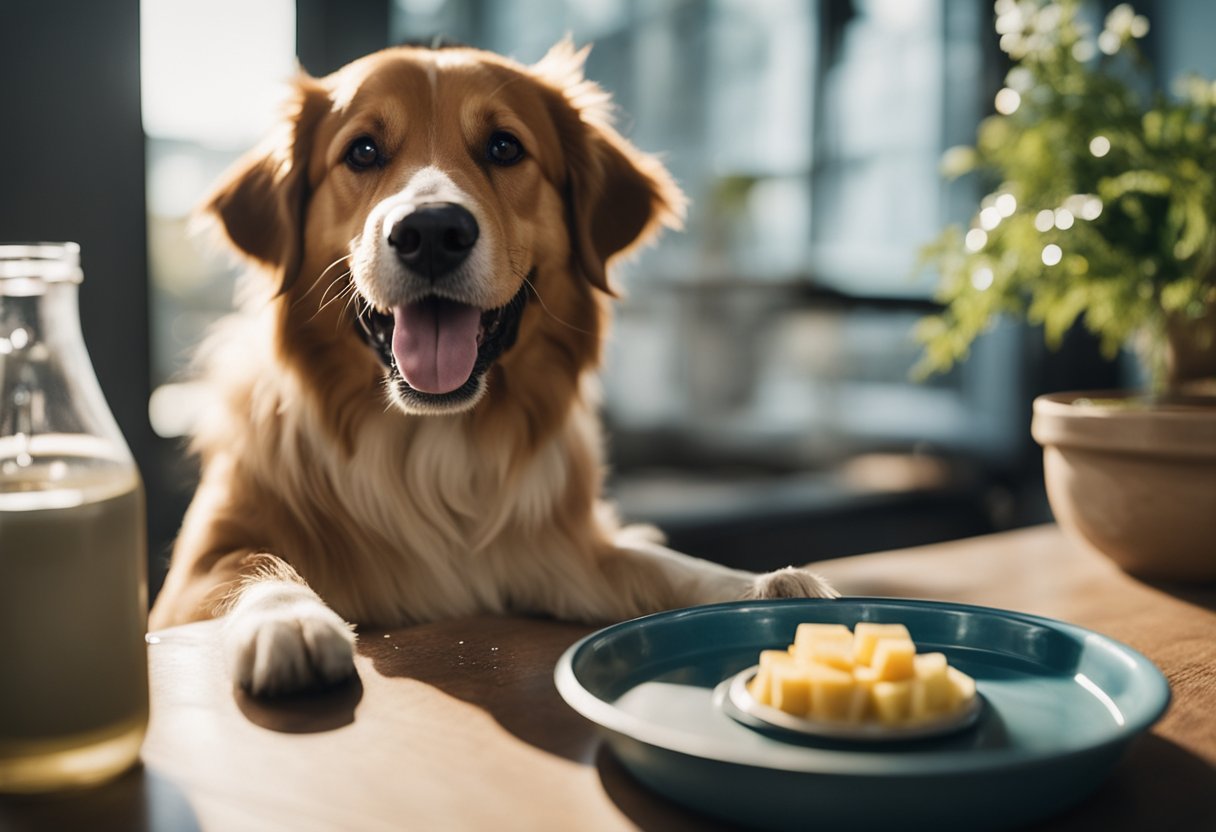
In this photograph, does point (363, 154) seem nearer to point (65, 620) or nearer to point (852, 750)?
point (65, 620)

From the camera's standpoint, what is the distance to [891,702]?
0.70m

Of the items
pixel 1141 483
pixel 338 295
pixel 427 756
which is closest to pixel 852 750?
pixel 427 756

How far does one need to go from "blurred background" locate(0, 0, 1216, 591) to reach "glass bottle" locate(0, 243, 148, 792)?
1827 millimetres

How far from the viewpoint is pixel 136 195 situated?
228 centimetres

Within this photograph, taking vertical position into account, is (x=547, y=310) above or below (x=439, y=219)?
below

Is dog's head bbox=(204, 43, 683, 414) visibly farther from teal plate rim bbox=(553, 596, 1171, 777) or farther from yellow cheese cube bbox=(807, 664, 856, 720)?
yellow cheese cube bbox=(807, 664, 856, 720)

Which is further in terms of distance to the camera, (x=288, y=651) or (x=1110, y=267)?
(x=1110, y=267)

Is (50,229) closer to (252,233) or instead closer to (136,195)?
(136,195)

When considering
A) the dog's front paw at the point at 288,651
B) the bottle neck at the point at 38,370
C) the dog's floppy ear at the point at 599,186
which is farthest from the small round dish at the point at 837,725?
the dog's floppy ear at the point at 599,186

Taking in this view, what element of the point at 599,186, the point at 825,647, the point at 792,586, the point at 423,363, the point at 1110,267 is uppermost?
the point at 599,186

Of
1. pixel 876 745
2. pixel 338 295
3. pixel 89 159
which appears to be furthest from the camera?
pixel 89 159

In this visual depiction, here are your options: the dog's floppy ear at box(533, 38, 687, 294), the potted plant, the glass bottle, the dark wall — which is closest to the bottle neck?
the glass bottle

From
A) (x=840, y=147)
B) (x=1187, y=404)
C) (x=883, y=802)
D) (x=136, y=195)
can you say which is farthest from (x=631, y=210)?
(x=840, y=147)

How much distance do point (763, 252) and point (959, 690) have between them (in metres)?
3.36
